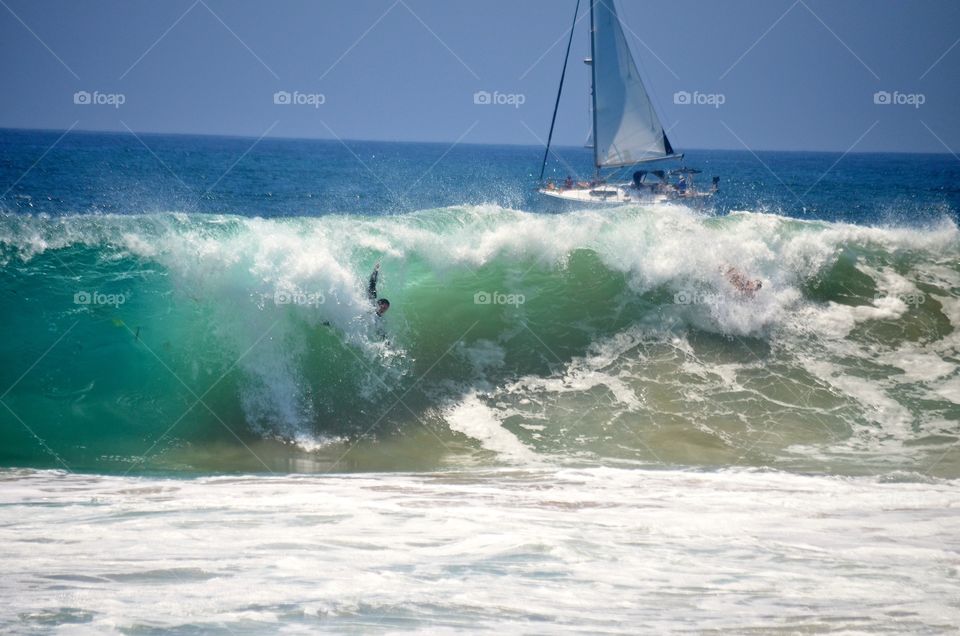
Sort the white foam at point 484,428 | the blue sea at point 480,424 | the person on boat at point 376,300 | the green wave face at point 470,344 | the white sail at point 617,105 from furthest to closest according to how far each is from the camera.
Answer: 1. the white sail at point 617,105
2. the person on boat at point 376,300
3. the green wave face at point 470,344
4. the white foam at point 484,428
5. the blue sea at point 480,424

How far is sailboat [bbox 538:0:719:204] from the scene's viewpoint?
3132cm

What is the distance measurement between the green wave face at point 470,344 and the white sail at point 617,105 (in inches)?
540

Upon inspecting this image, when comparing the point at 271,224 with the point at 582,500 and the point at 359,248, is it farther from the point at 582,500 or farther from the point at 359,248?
the point at 582,500

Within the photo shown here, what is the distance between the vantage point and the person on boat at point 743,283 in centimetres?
1705

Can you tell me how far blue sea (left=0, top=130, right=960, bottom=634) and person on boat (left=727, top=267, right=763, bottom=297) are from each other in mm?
96

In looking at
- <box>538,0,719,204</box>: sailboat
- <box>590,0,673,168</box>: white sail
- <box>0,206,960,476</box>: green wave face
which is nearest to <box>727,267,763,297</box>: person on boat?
<box>0,206,960,476</box>: green wave face

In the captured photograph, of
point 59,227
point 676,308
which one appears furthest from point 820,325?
point 59,227

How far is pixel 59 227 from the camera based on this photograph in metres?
16.1

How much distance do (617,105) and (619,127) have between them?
760mm

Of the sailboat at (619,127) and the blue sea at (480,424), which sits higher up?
the sailboat at (619,127)

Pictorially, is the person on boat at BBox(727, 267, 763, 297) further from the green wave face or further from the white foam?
the white foam

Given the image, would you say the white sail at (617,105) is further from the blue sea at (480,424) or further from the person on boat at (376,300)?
the person on boat at (376,300)

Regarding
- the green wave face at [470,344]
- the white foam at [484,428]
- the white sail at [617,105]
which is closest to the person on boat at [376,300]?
the green wave face at [470,344]

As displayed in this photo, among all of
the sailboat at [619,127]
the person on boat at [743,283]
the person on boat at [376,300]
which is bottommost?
the person on boat at [376,300]
